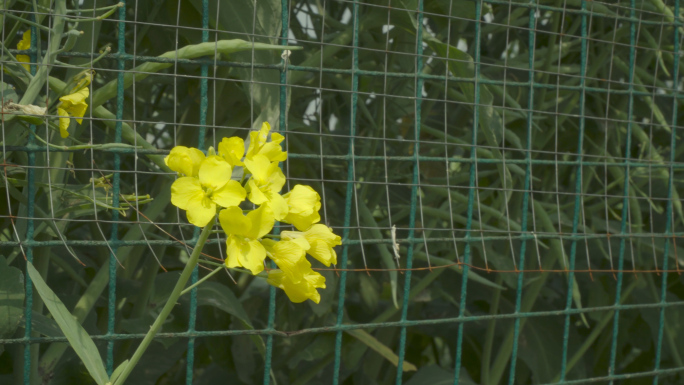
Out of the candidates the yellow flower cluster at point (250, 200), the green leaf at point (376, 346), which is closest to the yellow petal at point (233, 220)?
the yellow flower cluster at point (250, 200)

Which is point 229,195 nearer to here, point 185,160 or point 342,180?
point 185,160

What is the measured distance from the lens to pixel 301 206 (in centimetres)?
64

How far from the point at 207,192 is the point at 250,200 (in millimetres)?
37

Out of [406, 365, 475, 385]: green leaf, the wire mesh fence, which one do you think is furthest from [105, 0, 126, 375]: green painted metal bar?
[406, 365, 475, 385]: green leaf

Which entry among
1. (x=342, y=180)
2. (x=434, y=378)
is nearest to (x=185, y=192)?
(x=342, y=180)

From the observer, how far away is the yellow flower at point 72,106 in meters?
0.72

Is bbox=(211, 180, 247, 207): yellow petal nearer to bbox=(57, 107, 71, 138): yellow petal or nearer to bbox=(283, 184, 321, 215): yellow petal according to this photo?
bbox=(283, 184, 321, 215): yellow petal

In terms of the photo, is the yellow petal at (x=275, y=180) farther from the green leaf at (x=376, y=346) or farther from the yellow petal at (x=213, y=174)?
the green leaf at (x=376, y=346)

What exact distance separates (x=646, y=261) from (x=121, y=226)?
1010 mm

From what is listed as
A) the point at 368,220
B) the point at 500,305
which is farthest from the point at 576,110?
the point at 368,220

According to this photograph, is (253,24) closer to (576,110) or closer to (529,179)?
(529,179)

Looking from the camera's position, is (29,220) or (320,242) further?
(29,220)

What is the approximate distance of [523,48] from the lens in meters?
1.56

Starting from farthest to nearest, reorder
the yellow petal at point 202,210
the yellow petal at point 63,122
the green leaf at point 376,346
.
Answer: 1. the green leaf at point 376,346
2. the yellow petal at point 63,122
3. the yellow petal at point 202,210
